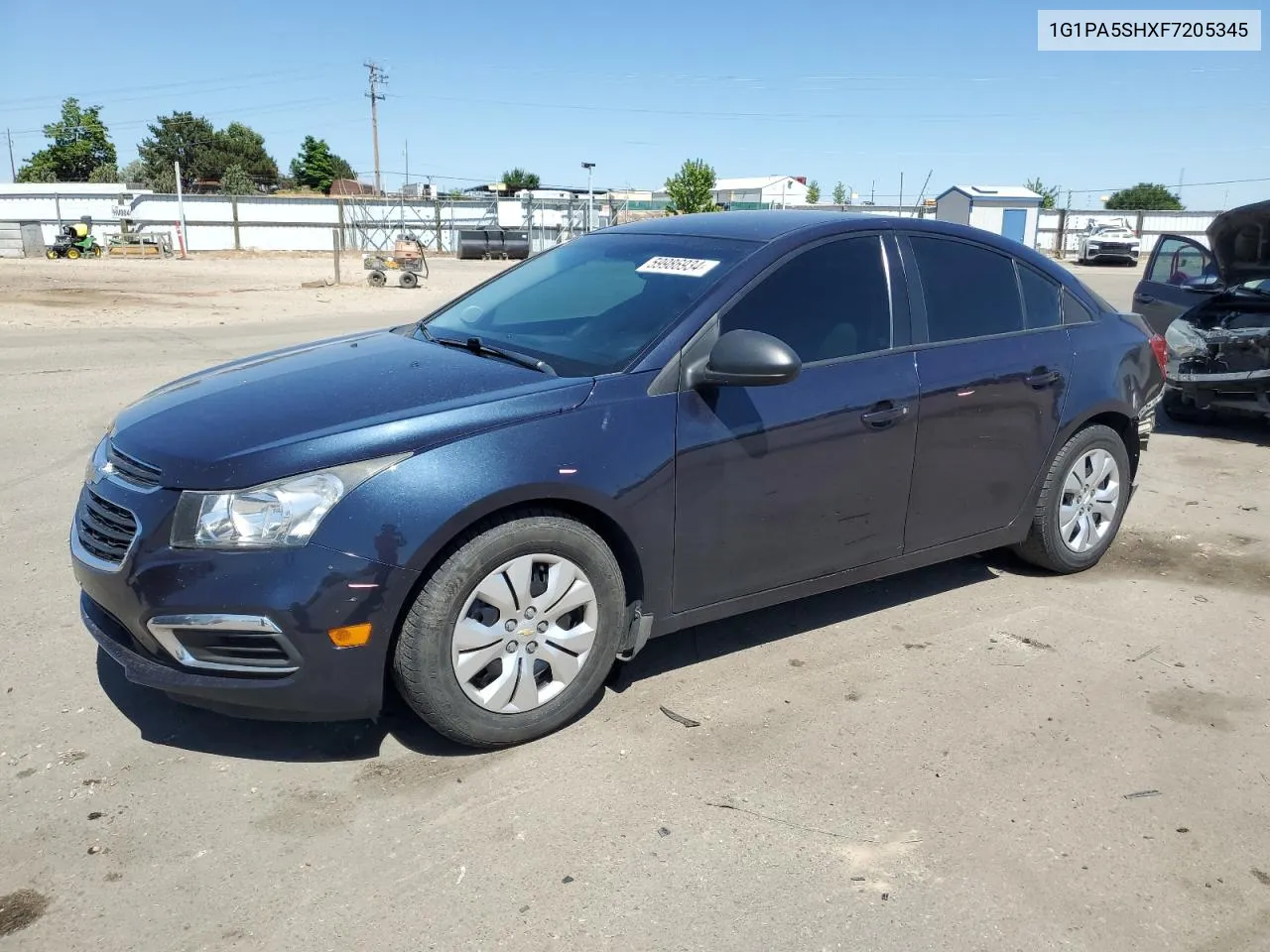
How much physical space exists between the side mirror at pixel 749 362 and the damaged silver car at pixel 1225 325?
5603 mm

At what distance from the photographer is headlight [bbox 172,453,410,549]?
294cm

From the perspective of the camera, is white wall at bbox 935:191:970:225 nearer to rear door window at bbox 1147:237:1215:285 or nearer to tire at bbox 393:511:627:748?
rear door window at bbox 1147:237:1215:285

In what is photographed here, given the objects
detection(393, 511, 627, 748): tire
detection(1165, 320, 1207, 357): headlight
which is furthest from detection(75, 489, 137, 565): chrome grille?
detection(1165, 320, 1207, 357): headlight

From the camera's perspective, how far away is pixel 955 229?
15.1 feet

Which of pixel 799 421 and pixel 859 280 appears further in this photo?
pixel 859 280

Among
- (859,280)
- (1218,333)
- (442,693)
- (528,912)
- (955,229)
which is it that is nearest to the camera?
(528,912)

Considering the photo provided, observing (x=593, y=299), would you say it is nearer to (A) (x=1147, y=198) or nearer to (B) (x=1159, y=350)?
(B) (x=1159, y=350)

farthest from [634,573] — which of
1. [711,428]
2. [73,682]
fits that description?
[73,682]

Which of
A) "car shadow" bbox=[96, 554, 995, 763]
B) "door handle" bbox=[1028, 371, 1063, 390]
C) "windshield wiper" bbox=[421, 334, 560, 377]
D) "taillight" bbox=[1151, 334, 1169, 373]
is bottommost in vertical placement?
"car shadow" bbox=[96, 554, 995, 763]

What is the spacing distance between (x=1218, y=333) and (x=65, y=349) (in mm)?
12422

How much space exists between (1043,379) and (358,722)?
3.27 meters

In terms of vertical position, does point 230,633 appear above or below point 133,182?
below

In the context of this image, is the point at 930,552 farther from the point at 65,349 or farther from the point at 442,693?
the point at 65,349

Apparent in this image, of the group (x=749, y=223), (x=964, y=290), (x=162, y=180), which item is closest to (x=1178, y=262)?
(x=964, y=290)
